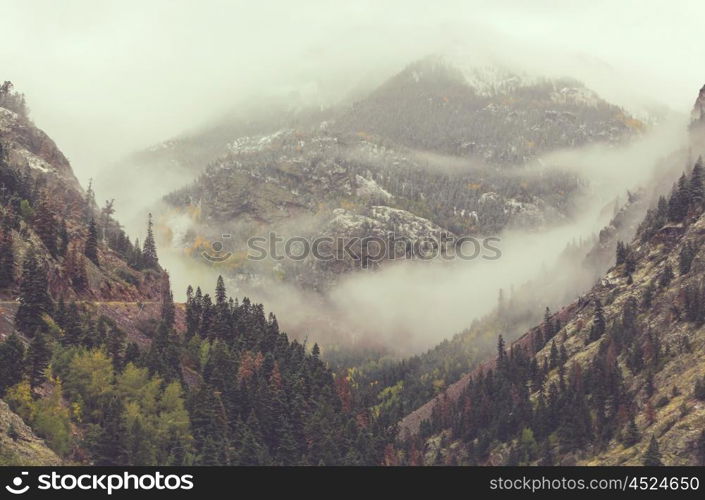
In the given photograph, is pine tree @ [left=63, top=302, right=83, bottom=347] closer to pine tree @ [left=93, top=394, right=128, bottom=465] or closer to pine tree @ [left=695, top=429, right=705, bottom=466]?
pine tree @ [left=93, top=394, right=128, bottom=465]

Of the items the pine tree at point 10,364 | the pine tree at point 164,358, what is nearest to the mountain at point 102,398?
the pine tree at point 10,364

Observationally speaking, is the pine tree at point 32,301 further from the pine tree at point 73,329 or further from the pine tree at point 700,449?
the pine tree at point 700,449

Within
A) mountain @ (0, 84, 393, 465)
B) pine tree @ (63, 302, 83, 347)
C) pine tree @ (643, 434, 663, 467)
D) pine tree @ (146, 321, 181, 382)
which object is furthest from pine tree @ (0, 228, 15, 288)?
pine tree @ (643, 434, 663, 467)

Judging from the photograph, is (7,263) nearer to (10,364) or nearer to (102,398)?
(102,398)

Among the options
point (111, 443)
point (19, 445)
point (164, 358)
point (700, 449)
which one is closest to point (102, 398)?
point (111, 443)
